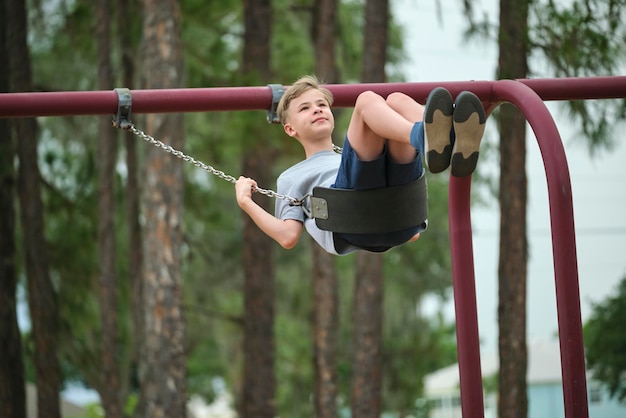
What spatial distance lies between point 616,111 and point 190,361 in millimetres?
14289

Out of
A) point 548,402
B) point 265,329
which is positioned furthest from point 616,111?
point 548,402

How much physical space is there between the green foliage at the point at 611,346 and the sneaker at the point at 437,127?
10826 mm

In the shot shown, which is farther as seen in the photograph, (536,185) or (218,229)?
(536,185)

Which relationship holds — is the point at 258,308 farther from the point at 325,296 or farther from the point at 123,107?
the point at 123,107

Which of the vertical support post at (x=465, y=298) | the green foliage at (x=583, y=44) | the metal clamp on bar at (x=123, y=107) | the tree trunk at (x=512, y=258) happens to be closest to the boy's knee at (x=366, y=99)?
the vertical support post at (x=465, y=298)

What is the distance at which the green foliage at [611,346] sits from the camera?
46.1ft

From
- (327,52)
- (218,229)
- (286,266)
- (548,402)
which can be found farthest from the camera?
(548,402)

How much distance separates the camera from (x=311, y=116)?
4.51m

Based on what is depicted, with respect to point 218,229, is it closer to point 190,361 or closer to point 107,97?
point 190,361

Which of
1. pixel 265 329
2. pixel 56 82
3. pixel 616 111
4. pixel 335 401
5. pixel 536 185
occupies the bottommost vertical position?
pixel 335 401

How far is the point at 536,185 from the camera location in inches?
1109

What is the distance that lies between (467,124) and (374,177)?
1.88 feet

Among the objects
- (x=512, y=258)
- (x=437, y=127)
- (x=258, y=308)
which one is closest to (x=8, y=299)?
(x=258, y=308)

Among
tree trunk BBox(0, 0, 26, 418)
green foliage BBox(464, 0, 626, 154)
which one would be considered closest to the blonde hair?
green foliage BBox(464, 0, 626, 154)
